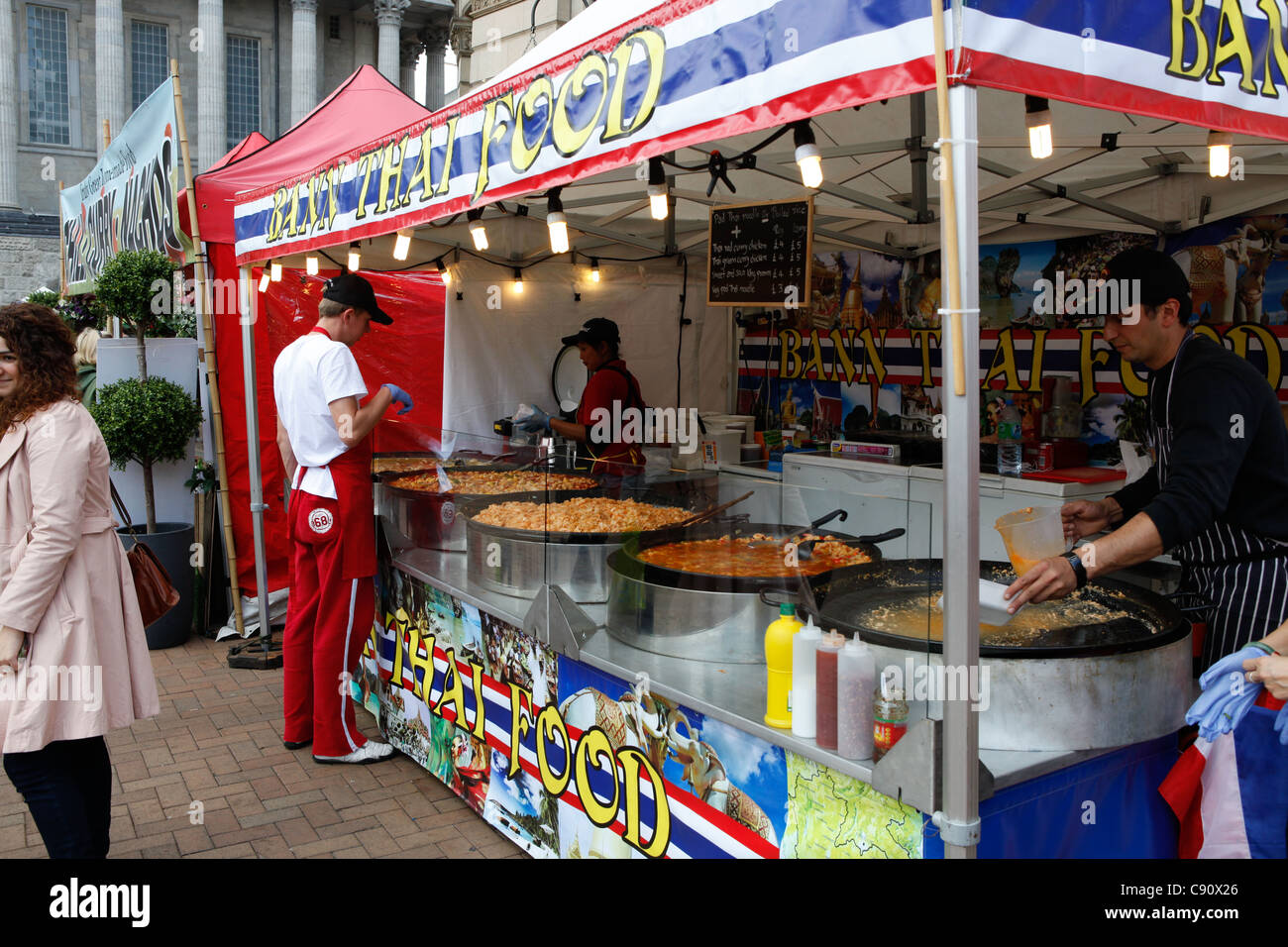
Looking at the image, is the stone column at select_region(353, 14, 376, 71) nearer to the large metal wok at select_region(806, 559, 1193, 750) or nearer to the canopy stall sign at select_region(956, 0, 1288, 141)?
the canopy stall sign at select_region(956, 0, 1288, 141)

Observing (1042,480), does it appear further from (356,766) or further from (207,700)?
(207,700)

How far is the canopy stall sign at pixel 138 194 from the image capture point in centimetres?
728

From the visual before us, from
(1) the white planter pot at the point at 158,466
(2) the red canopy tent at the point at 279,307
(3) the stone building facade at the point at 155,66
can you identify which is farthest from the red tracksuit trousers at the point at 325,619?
(3) the stone building facade at the point at 155,66

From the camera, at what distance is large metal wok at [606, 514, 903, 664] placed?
2.96 meters

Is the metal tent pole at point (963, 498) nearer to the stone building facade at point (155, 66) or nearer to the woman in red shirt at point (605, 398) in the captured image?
the woman in red shirt at point (605, 398)

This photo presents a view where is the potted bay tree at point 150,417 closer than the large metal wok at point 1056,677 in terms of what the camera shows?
No

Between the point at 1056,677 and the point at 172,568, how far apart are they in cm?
693

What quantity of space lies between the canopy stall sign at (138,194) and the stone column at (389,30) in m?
32.1

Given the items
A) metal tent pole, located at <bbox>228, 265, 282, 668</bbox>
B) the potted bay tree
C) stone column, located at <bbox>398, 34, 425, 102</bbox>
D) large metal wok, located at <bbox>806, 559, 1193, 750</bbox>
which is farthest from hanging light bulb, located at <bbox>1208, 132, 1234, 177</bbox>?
stone column, located at <bbox>398, 34, 425, 102</bbox>

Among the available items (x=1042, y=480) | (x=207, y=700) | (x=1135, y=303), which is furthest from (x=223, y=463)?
(x=1135, y=303)

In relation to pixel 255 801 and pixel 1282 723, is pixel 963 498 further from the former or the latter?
pixel 255 801

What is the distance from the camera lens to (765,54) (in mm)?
2398

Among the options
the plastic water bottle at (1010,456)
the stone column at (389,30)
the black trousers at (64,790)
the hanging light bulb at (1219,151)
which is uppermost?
the stone column at (389,30)

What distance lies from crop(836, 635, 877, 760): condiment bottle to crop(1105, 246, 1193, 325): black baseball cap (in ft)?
4.68
